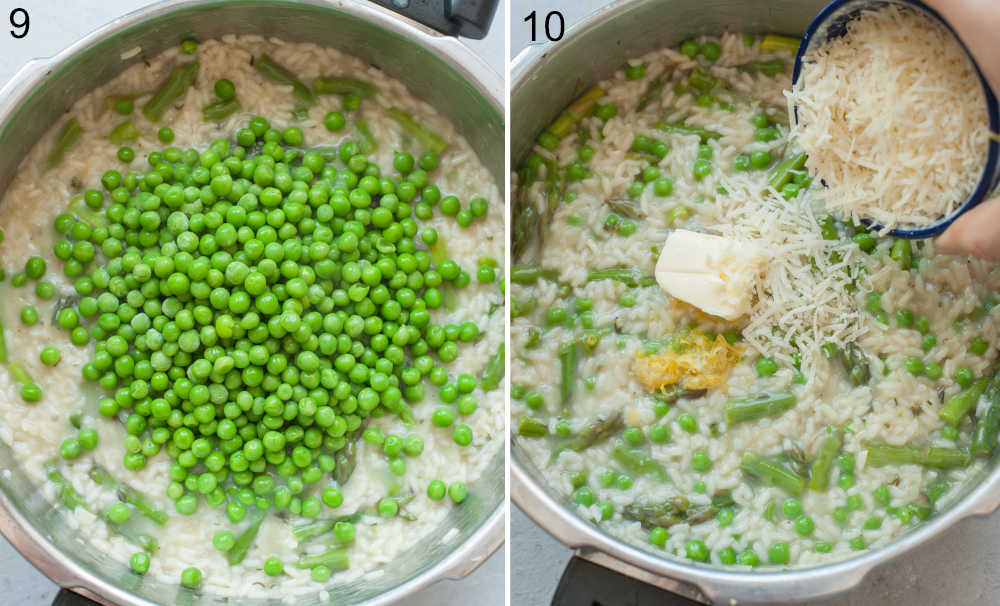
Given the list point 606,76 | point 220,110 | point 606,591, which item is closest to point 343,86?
point 220,110

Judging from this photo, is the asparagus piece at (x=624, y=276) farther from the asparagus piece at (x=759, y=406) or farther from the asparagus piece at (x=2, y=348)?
the asparagus piece at (x=2, y=348)

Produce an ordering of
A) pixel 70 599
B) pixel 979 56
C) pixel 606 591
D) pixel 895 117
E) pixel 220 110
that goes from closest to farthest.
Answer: pixel 979 56
pixel 895 117
pixel 606 591
pixel 70 599
pixel 220 110

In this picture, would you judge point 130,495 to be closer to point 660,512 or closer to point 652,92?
point 660,512

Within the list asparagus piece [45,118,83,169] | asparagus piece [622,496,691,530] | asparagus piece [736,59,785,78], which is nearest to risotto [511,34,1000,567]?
asparagus piece [622,496,691,530]

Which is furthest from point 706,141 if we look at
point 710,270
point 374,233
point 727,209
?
point 374,233

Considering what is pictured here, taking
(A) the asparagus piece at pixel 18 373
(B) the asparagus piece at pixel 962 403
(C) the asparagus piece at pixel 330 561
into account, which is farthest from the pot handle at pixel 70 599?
(B) the asparagus piece at pixel 962 403
